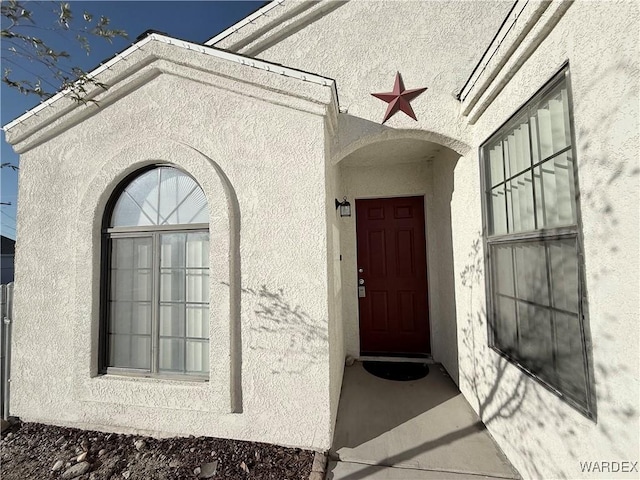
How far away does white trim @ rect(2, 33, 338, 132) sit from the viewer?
2980 mm

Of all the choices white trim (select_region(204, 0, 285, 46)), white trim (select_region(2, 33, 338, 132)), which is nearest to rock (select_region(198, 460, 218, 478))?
white trim (select_region(2, 33, 338, 132))

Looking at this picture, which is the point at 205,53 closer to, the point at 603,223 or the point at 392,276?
the point at 603,223

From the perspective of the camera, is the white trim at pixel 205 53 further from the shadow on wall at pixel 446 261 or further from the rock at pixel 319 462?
the rock at pixel 319 462

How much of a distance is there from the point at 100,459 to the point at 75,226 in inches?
105

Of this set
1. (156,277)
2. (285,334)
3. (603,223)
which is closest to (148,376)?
(156,277)

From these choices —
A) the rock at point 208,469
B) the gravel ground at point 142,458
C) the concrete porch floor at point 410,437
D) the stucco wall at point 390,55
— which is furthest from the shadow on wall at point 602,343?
the rock at point 208,469

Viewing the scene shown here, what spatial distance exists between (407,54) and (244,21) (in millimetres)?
2561

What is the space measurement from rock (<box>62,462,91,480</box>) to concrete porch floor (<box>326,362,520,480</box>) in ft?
8.10

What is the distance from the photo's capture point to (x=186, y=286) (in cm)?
336

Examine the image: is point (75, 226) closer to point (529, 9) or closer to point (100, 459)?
point (100, 459)

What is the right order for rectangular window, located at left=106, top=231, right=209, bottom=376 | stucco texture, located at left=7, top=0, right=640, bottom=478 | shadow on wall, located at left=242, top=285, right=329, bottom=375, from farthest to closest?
1. rectangular window, located at left=106, top=231, right=209, bottom=376
2. shadow on wall, located at left=242, top=285, right=329, bottom=375
3. stucco texture, located at left=7, top=0, right=640, bottom=478

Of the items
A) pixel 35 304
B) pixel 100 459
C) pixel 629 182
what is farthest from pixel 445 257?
pixel 35 304

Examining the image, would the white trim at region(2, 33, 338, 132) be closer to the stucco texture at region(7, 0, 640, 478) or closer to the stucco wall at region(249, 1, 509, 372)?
the stucco texture at region(7, 0, 640, 478)

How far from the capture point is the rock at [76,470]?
8.96ft
